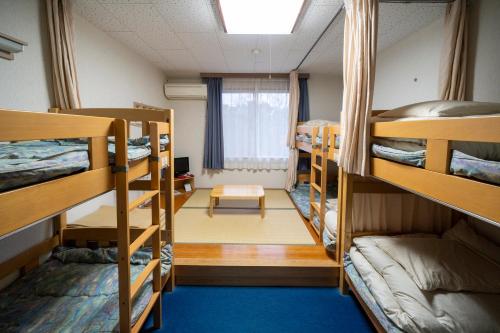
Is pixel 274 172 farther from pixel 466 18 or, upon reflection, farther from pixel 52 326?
pixel 52 326

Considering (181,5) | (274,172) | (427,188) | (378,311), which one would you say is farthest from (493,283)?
(274,172)

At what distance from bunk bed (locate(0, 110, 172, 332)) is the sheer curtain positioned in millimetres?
2924

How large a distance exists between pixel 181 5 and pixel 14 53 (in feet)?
4.07

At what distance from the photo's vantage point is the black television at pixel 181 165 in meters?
4.52

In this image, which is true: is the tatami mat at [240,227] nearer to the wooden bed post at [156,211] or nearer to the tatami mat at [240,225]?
the tatami mat at [240,225]

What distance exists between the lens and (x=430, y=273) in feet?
4.34

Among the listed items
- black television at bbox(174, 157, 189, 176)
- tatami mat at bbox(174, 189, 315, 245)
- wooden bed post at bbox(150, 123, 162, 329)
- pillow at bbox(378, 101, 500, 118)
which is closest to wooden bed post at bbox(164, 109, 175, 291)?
wooden bed post at bbox(150, 123, 162, 329)

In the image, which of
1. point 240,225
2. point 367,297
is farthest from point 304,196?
point 367,297

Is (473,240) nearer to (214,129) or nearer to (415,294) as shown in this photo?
(415,294)

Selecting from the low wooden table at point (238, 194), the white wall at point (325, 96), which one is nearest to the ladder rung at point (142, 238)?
the low wooden table at point (238, 194)

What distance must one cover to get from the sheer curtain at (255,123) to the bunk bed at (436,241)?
119 inches

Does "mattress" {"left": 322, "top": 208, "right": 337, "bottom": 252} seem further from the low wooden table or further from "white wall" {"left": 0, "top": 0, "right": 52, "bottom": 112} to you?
"white wall" {"left": 0, "top": 0, "right": 52, "bottom": 112}

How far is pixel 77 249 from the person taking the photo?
1836 mm

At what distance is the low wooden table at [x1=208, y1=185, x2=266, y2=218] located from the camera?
3223 mm
